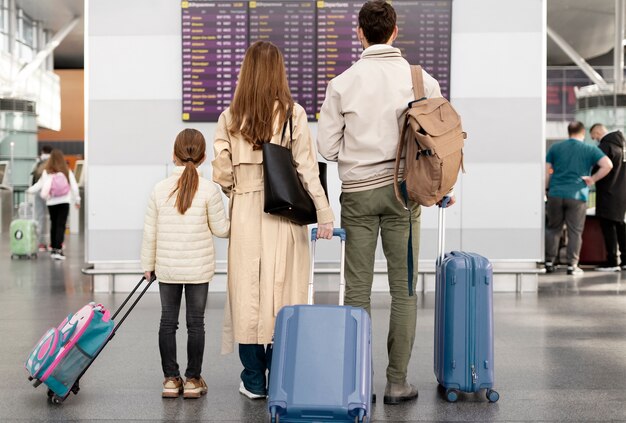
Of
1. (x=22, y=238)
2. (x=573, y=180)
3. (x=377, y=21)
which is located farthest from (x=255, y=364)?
(x=22, y=238)

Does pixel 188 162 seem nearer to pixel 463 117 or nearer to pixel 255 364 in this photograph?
pixel 255 364

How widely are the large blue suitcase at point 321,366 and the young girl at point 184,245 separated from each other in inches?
37.8

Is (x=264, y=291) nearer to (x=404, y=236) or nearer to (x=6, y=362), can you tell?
(x=404, y=236)

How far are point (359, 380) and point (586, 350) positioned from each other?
9.95 feet

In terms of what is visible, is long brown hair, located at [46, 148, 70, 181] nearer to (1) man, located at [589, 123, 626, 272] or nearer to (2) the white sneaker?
(1) man, located at [589, 123, 626, 272]

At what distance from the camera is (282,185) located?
4508 millimetres

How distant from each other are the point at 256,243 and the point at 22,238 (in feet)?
33.7

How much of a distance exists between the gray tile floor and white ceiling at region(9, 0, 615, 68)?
1970 cm

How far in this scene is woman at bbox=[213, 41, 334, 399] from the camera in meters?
4.59

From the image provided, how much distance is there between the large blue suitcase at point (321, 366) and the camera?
3801mm

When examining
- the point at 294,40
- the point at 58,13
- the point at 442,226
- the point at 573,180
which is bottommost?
the point at 442,226

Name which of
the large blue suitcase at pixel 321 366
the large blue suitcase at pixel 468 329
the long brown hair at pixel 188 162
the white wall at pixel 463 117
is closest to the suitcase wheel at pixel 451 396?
the large blue suitcase at pixel 468 329

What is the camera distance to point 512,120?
927 cm

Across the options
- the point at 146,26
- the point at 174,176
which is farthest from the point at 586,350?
the point at 146,26
